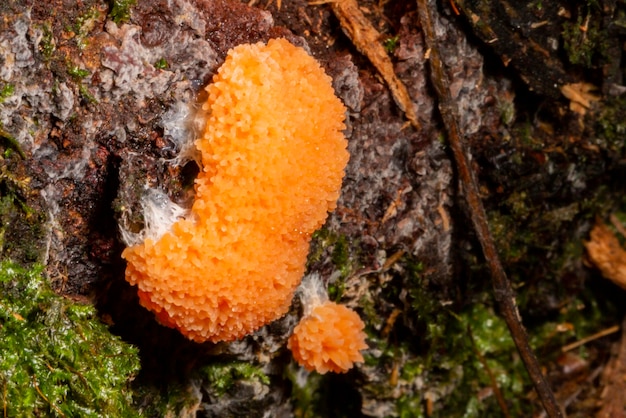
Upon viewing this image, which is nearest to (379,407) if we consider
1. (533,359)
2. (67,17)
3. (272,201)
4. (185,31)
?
(533,359)

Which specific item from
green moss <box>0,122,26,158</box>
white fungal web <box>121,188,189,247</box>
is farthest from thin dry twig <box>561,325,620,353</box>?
green moss <box>0,122,26,158</box>

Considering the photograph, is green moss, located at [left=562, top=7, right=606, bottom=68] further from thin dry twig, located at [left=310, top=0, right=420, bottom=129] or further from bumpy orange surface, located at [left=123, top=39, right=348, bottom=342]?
bumpy orange surface, located at [left=123, top=39, right=348, bottom=342]

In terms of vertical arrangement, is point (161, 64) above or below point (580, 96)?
below

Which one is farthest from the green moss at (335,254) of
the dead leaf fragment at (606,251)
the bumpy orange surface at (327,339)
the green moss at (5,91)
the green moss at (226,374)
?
the dead leaf fragment at (606,251)

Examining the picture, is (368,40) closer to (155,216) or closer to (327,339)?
(155,216)

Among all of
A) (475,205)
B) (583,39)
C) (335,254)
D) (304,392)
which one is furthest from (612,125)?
(304,392)
